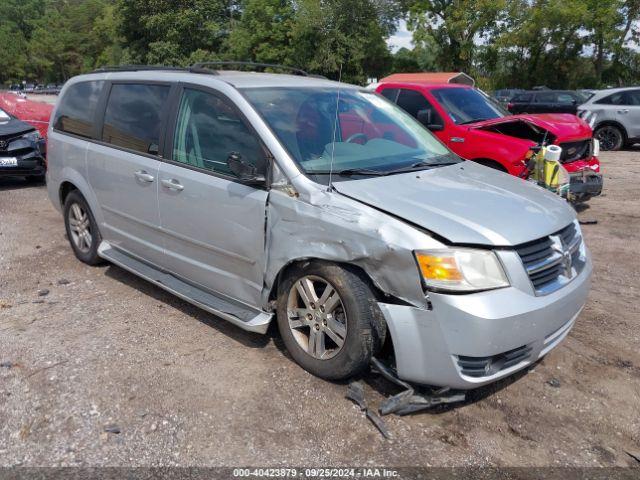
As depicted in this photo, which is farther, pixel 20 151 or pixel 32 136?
pixel 32 136

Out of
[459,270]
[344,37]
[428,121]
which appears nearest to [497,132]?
[428,121]

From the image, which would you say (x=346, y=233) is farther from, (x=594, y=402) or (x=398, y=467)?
(x=594, y=402)

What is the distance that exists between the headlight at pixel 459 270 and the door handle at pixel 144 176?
2258 millimetres

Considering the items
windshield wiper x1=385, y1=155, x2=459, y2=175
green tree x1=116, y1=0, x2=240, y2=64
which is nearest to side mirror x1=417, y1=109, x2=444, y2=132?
windshield wiper x1=385, y1=155, x2=459, y2=175

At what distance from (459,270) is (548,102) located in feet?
56.6

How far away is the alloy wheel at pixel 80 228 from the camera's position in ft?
17.6

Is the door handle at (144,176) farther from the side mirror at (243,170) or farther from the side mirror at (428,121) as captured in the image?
the side mirror at (428,121)

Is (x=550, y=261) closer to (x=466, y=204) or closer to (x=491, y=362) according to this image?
(x=466, y=204)

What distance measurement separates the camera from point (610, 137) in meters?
14.7

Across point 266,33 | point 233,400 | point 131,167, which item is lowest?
point 233,400

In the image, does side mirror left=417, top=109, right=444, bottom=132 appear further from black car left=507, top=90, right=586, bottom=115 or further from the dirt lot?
black car left=507, top=90, right=586, bottom=115

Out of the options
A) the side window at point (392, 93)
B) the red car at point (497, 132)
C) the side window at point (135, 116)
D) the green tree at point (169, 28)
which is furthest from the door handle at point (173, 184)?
the green tree at point (169, 28)

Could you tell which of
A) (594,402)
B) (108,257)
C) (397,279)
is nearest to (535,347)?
(594,402)

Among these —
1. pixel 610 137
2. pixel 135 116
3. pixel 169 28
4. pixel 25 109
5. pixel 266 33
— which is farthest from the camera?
pixel 169 28
